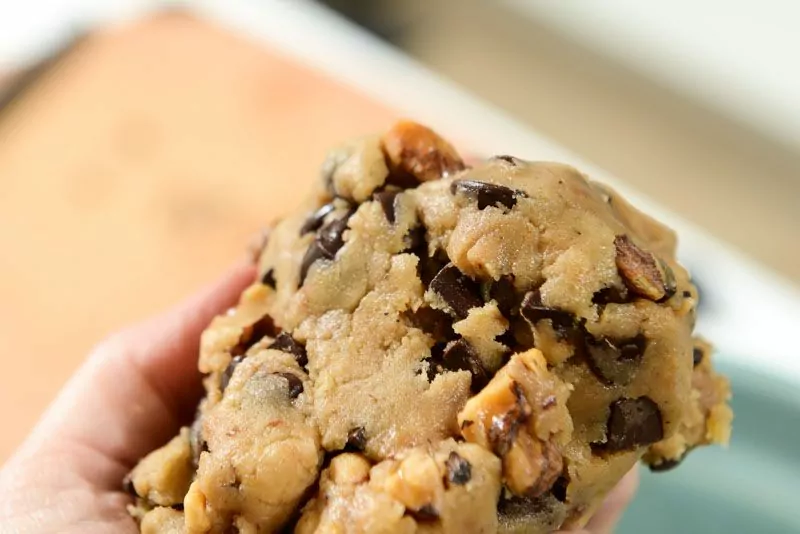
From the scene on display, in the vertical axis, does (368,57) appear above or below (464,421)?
below

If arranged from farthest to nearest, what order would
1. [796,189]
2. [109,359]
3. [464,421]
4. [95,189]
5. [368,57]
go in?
[796,189] → [368,57] → [95,189] → [109,359] → [464,421]

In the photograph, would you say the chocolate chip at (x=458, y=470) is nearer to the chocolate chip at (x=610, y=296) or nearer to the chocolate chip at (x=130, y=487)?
the chocolate chip at (x=610, y=296)

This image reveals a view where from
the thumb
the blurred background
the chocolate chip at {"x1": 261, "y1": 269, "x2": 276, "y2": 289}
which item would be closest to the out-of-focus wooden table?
the blurred background

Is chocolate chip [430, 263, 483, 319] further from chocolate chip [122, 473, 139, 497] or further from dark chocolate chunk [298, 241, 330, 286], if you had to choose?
chocolate chip [122, 473, 139, 497]

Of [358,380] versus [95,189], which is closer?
[358,380]

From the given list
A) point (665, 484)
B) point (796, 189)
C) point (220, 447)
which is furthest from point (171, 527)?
point (796, 189)

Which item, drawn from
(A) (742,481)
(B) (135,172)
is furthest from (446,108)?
(A) (742,481)

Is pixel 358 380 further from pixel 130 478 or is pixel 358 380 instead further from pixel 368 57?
pixel 368 57

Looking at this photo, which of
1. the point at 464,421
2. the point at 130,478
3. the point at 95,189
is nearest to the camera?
the point at 464,421
